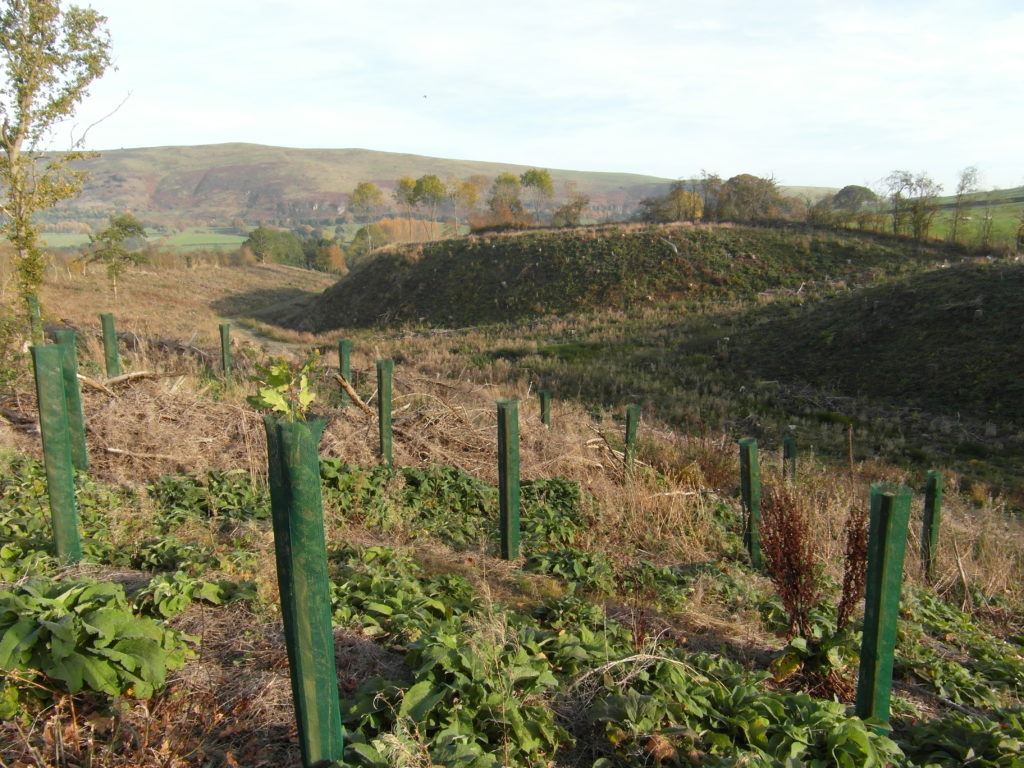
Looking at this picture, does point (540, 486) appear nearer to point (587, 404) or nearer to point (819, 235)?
point (587, 404)

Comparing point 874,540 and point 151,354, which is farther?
point 151,354

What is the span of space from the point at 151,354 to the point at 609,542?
11453 millimetres

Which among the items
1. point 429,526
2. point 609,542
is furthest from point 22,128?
point 609,542

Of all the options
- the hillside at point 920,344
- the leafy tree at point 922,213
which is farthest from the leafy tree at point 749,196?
the hillside at point 920,344

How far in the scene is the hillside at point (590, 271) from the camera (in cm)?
3322

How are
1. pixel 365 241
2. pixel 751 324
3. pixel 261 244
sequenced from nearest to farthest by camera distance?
pixel 751 324, pixel 261 244, pixel 365 241

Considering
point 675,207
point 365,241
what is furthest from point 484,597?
point 365,241

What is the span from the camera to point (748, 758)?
7.35ft

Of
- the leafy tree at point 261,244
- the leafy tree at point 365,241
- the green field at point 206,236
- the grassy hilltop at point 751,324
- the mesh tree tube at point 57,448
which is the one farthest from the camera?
the green field at point 206,236

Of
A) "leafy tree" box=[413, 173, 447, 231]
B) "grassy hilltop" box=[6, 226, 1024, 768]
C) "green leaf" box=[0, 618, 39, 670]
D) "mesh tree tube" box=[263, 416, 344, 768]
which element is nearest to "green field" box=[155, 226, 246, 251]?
"leafy tree" box=[413, 173, 447, 231]

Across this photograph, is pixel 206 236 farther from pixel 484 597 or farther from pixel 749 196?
pixel 484 597

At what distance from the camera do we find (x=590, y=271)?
3681cm

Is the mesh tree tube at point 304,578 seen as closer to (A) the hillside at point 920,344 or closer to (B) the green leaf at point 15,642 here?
(B) the green leaf at point 15,642

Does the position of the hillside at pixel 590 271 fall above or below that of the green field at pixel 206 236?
below
